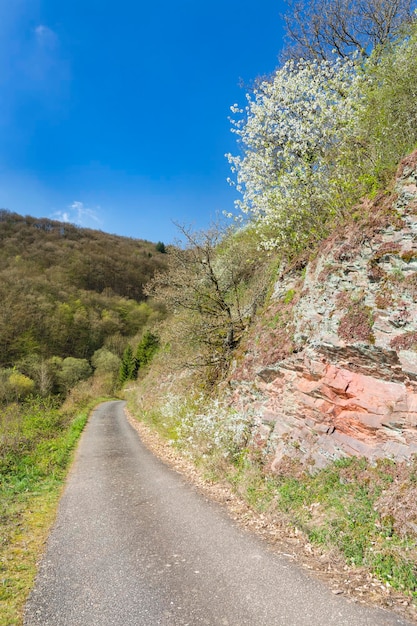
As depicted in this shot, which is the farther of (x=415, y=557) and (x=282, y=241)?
(x=282, y=241)

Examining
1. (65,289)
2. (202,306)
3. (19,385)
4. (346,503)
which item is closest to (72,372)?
(19,385)

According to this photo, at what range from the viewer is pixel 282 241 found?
13.6 meters

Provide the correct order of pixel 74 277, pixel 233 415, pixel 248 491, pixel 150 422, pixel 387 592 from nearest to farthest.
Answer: pixel 387 592 → pixel 248 491 → pixel 233 415 → pixel 150 422 → pixel 74 277

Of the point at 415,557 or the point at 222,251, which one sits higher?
the point at 222,251

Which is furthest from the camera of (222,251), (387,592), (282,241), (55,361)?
(55,361)

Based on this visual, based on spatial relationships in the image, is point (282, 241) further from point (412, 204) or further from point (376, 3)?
point (376, 3)

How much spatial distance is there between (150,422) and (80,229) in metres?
130

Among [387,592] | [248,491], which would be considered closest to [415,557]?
[387,592]

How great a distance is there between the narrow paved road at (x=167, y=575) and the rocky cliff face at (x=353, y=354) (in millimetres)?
2540

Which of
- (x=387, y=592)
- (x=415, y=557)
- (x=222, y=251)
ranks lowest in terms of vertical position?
(x=387, y=592)

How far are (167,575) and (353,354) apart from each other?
5418 millimetres

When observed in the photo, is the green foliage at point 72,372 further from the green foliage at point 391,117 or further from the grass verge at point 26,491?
the green foliage at point 391,117

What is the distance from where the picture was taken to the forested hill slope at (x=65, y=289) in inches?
2485

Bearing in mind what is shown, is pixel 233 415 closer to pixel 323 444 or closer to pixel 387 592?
pixel 323 444
